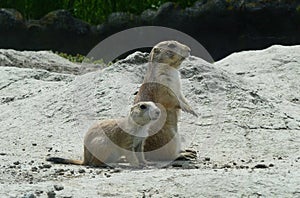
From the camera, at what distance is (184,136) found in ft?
26.7

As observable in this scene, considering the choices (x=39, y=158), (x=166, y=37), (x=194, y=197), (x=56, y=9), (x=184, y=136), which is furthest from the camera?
(x=56, y=9)

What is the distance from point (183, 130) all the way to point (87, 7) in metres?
11.7

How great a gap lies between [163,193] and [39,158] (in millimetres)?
2129

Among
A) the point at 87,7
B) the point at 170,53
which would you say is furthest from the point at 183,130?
the point at 87,7

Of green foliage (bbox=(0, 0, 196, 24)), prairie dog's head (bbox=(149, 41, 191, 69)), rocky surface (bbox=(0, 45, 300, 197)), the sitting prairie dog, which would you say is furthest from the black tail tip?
green foliage (bbox=(0, 0, 196, 24))

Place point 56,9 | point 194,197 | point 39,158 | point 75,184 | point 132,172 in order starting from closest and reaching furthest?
1. point 194,197
2. point 75,184
3. point 132,172
4. point 39,158
5. point 56,9

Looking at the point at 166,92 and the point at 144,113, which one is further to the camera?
the point at 166,92

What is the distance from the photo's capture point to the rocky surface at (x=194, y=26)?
16859 millimetres

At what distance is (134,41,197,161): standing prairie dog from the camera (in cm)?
720

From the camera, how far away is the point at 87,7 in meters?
19.6

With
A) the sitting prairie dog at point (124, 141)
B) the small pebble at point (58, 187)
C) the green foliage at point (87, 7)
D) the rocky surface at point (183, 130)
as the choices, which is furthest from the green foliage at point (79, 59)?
the small pebble at point (58, 187)

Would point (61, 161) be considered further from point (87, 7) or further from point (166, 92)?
point (87, 7)

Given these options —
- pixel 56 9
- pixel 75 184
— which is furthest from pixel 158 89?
pixel 56 9

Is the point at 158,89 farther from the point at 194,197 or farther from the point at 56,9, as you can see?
the point at 56,9
